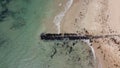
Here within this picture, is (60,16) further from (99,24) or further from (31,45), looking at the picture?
(31,45)

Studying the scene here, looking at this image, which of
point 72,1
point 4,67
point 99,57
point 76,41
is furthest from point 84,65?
point 72,1

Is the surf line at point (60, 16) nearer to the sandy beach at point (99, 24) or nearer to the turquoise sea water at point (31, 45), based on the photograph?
the sandy beach at point (99, 24)

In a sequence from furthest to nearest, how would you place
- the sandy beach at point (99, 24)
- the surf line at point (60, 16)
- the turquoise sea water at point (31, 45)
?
the surf line at point (60, 16)
the turquoise sea water at point (31, 45)
the sandy beach at point (99, 24)

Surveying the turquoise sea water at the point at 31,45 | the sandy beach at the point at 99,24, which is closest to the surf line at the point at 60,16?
the sandy beach at the point at 99,24

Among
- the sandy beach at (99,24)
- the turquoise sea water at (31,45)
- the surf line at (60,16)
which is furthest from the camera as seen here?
the surf line at (60,16)

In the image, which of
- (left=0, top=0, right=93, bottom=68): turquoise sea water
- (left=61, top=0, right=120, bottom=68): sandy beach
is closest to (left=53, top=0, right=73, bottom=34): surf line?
(left=61, top=0, right=120, bottom=68): sandy beach

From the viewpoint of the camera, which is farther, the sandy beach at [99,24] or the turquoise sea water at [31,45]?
the turquoise sea water at [31,45]

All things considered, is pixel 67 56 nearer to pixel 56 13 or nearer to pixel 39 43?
pixel 39 43

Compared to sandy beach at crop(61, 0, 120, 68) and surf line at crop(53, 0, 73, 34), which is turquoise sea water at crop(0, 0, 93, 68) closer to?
surf line at crop(53, 0, 73, 34)
